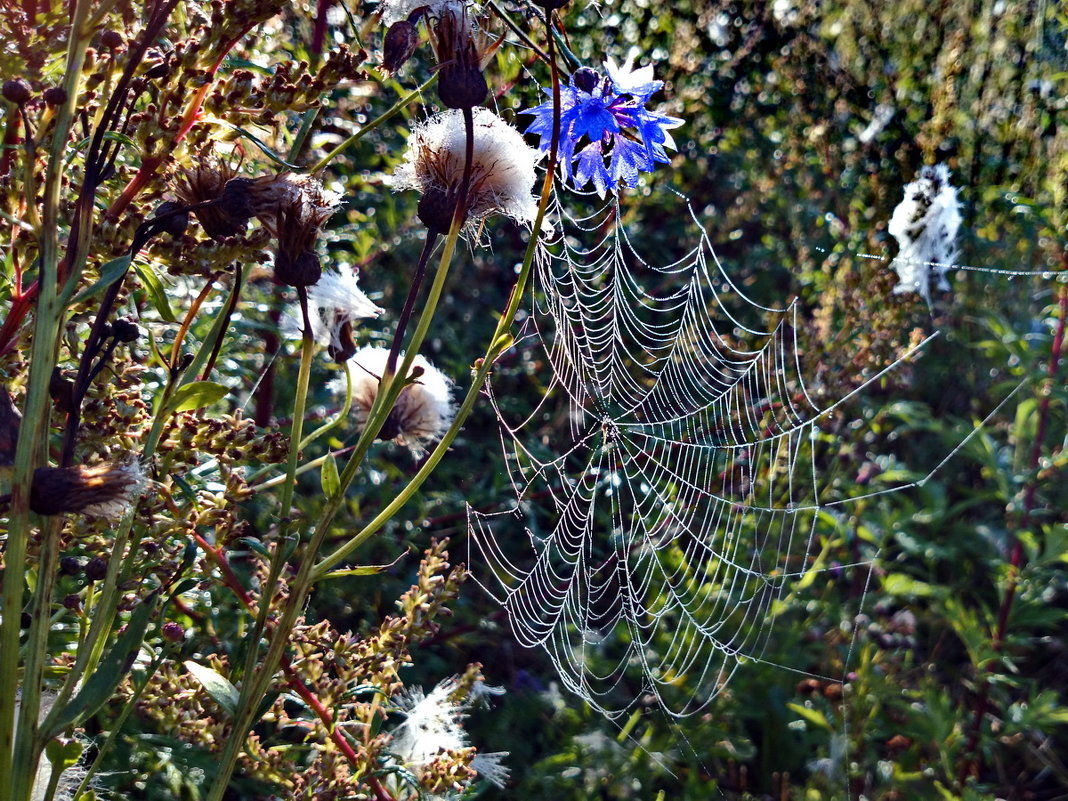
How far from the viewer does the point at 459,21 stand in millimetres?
745

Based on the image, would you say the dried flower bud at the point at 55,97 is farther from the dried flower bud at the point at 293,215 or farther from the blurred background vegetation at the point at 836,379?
the blurred background vegetation at the point at 836,379

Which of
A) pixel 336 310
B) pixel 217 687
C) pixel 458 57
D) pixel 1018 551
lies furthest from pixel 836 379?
pixel 217 687

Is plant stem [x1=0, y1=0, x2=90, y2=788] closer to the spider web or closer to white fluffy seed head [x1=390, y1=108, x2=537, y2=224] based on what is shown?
white fluffy seed head [x1=390, y1=108, x2=537, y2=224]

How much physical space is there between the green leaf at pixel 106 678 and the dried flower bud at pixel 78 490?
0.06m

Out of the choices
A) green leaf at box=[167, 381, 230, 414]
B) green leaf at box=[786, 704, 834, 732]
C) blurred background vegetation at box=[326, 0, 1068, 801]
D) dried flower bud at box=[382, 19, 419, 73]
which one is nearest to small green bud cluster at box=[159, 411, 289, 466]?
green leaf at box=[167, 381, 230, 414]

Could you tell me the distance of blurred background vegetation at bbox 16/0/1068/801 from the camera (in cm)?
185

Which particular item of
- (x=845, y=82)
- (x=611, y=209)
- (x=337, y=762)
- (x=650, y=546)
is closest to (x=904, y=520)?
(x=650, y=546)

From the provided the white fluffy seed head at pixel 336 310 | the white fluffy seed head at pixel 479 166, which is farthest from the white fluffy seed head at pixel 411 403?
the white fluffy seed head at pixel 479 166

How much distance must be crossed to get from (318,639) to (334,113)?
45.2 inches

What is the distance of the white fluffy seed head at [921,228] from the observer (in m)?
2.08

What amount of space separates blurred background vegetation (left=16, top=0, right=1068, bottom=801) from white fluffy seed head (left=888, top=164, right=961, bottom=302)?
0.27 feet

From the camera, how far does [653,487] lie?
6.86ft

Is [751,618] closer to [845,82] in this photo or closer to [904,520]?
[904,520]

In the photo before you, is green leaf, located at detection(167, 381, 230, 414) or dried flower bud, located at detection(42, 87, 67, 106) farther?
green leaf, located at detection(167, 381, 230, 414)
